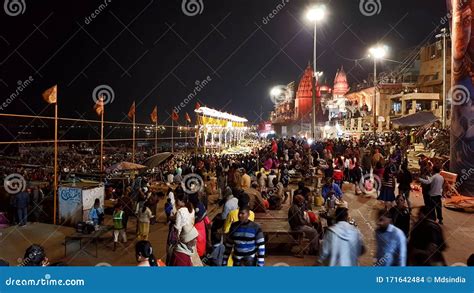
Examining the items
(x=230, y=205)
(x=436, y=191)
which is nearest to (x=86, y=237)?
(x=230, y=205)

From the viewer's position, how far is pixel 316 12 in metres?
20.9

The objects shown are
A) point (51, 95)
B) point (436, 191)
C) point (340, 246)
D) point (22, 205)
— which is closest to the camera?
point (340, 246)

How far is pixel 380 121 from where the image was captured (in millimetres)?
36594

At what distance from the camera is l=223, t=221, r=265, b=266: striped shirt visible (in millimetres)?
5230

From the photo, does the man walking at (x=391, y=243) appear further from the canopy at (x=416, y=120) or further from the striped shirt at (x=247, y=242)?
the canopy at (x=416, y=120)

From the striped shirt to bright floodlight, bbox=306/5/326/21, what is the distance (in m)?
18.0

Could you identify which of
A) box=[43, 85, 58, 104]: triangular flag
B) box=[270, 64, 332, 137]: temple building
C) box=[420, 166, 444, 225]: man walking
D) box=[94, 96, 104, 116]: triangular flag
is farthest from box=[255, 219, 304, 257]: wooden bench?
box=[270, 64, 332, 137]: temple building

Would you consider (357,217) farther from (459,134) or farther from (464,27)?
(464,27)

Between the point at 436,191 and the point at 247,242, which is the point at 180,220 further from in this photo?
the point at 436,191

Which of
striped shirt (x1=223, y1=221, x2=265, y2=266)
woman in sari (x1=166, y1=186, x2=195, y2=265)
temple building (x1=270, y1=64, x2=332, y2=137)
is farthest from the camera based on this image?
temple building (x1=270, y1=64, x2=332, y2=137)

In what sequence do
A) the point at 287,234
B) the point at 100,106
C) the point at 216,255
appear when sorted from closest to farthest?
1. the point at 216,255
2. the point at 287,234
3. the point at 100,106

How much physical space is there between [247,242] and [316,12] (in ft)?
59.7

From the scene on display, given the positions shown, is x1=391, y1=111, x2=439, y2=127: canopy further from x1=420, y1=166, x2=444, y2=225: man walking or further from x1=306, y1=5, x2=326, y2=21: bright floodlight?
x1=420, y1=166, x2=444, y2=225: man walking

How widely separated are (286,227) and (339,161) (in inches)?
364
